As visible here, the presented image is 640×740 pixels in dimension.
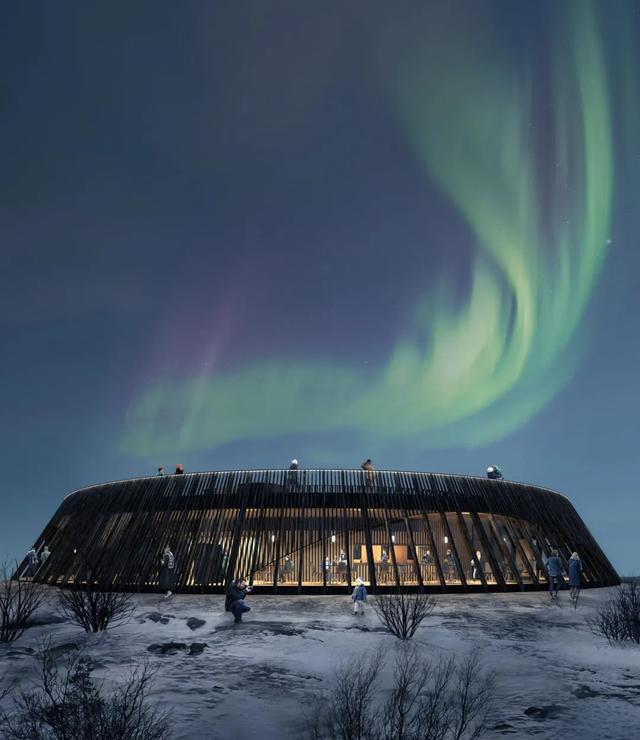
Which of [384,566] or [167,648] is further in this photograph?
[384,566]

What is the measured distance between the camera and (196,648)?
11.0 m

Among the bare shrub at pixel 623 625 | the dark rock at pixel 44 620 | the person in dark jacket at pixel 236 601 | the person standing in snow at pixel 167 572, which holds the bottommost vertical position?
the bare shrub at pixel 623 625

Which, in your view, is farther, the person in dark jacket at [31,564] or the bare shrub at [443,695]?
the person in dark jacket at [31,564]

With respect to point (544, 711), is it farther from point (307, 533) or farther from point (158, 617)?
Answer: point (307, 533)

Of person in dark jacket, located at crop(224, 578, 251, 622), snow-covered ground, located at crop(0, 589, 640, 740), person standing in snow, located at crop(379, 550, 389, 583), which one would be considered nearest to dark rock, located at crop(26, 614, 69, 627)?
snow-covered ground, located at crop(0, 589, 640, 740)

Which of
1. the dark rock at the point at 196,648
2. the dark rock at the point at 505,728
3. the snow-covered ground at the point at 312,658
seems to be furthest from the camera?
the dark rock at the point at 196,648

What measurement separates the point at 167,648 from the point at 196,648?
1.89ft

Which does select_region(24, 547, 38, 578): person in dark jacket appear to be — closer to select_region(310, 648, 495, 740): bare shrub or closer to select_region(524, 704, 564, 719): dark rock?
select_region(310, 648, 495, 740): bare shrub

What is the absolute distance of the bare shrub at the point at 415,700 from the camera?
709 centimetres


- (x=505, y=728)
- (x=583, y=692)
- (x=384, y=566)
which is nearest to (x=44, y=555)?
(x=384, y=566)

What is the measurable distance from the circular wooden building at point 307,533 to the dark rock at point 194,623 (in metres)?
4.13

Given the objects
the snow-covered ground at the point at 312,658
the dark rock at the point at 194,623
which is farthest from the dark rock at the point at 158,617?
the dark rock at the point at 194,623

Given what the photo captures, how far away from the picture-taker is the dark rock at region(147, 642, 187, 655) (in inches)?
429

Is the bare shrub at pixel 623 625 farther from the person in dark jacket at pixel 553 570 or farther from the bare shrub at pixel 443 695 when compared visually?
the person in dark jacket at pixel 553 570
